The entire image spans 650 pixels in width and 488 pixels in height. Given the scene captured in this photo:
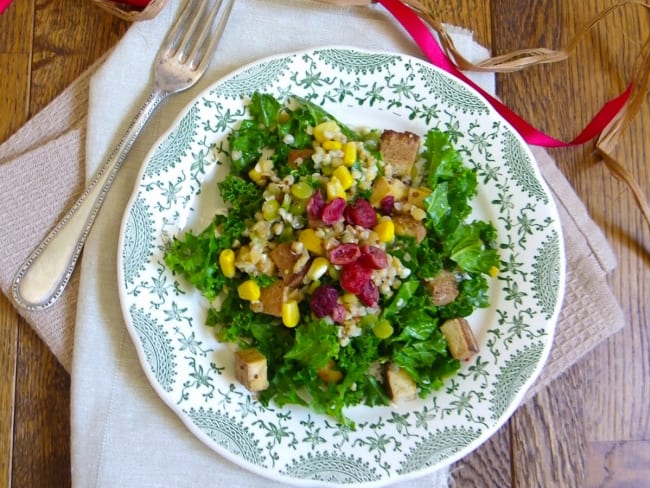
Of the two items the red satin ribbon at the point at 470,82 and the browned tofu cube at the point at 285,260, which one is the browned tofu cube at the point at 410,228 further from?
the red satin ribbon at the point at 470,82

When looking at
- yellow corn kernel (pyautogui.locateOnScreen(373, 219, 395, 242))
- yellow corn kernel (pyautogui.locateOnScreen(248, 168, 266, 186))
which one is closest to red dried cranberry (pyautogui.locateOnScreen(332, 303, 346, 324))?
yellow corn kernel (pyautogui.locateOnScreen(373, 219, 395, 242))

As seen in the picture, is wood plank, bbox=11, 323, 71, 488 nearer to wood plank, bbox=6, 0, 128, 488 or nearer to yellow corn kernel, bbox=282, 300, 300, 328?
wood plank, bbox=6, 0, 128, 488

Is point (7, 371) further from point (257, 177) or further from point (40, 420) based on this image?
point (257, 177)

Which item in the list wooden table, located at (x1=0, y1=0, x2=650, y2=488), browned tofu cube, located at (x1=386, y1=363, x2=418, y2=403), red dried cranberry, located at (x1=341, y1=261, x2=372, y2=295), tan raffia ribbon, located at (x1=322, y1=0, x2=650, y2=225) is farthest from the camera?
tan raffia ribbon, located at (x1=322, y1=0, x2=650, y2=225)

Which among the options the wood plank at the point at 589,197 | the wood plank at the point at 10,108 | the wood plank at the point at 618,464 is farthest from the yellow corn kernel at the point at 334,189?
the wood plank at the point at 618,464

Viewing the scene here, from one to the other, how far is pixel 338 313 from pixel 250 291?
27cm

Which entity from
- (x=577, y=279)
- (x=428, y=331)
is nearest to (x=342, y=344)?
(x=428, y=331)

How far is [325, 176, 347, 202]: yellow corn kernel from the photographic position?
1.90 m

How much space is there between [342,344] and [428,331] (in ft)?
0.90

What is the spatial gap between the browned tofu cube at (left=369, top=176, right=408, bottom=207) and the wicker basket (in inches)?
35.4

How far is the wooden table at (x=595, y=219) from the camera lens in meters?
2.05

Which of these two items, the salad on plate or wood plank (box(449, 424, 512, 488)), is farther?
wood plank (box(449, 424, 512, 488))

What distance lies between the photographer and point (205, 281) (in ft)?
6.37

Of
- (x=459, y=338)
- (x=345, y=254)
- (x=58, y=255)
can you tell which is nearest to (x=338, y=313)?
(x=345, y=254)
